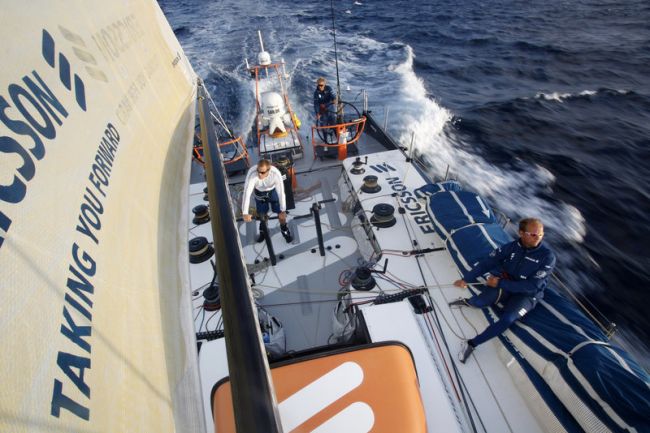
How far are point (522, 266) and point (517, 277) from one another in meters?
0.13

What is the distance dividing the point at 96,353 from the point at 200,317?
354 centimetres

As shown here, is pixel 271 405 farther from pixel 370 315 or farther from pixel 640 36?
pixel 640 36

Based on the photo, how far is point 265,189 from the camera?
4641mm

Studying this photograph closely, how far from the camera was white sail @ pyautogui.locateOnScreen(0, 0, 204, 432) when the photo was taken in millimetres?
559

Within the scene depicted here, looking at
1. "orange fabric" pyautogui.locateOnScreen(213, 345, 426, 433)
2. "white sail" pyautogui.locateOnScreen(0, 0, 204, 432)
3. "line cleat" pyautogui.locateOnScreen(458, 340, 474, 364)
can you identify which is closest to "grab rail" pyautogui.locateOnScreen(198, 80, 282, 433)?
"white sail" pyautogui.locateOnScreen(0, 0, 204, 432)

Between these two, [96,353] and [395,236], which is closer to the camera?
[96,353]

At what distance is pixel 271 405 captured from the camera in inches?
20.3

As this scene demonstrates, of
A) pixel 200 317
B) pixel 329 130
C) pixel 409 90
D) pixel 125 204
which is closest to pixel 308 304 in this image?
pixel 200 317

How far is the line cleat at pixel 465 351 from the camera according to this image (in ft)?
10.7

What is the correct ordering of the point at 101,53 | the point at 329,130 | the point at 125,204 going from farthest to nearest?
the point at 329,130, the point at 101,53, the point at 125,204

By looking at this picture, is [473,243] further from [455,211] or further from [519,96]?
[519,96]

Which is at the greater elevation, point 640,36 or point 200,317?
point 640,36

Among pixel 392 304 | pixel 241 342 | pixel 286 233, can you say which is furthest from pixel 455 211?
pixel 241 342

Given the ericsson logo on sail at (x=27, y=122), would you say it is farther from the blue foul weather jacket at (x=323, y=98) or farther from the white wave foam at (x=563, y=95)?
the white wave foam at (x=563, y=95)
